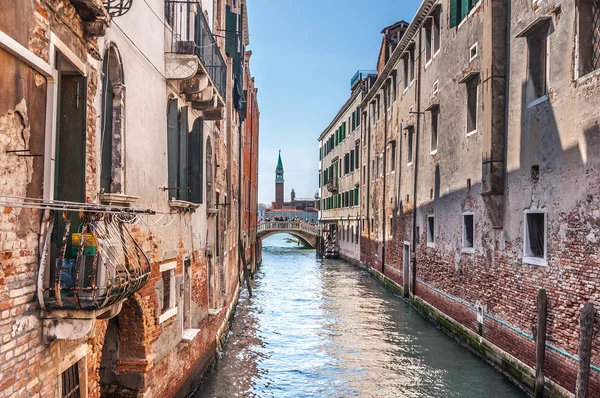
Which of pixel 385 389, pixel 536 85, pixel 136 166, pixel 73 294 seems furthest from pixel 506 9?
pixel 73 294

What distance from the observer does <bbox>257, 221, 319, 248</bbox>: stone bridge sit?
4212 cm

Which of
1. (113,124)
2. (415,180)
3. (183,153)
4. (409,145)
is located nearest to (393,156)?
(409,145)

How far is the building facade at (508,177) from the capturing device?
24.9ft

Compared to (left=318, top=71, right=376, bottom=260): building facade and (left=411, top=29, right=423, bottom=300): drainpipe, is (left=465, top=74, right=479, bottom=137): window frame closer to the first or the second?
(left=411, top=29, right=423, bottom=300): drainpipe

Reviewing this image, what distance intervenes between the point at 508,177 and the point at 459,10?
16.2 feet

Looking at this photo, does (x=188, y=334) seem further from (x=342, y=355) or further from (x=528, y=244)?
(x=528, y=244)

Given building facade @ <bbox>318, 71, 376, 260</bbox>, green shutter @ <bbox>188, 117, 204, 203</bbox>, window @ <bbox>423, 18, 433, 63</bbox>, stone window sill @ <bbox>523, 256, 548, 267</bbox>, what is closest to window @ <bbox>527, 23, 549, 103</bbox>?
stone window sill @ <bbox>523, 256, 548, 267</bbox>

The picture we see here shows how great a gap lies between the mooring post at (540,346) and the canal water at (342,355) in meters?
0.61

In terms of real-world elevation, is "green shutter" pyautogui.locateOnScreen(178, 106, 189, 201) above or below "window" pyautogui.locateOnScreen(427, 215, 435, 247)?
above

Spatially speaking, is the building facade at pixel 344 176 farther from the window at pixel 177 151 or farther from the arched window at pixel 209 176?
the window at pixel 177 151

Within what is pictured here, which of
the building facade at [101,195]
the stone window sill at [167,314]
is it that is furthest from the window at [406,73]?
the stone window sill at [167,314]

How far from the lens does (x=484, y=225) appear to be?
36.4ft

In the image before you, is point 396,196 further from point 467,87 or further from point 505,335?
point 505,335

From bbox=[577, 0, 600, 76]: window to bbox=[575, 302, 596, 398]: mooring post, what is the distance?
3.07 metres
